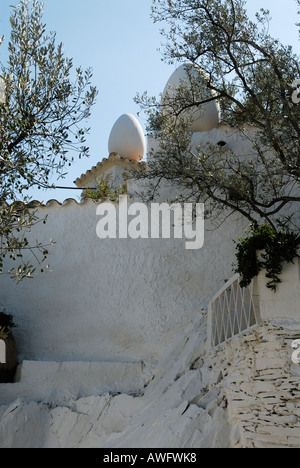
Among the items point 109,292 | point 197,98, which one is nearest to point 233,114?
point 197,98

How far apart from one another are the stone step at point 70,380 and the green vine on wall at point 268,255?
3274 mm

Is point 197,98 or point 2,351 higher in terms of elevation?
point 197,98

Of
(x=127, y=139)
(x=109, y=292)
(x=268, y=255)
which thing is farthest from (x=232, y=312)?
(x=127, y=139)

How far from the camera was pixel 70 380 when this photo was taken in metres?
9.43

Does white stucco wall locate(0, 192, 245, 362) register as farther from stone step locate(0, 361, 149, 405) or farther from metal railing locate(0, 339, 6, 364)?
metal railing locate(0, 339, 6, 364)

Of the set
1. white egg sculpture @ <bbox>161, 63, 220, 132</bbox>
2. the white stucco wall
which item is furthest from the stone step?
white egg sculpture @ <bbox>161, 63, 220, 132</bbox>

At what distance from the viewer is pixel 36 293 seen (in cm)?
1062

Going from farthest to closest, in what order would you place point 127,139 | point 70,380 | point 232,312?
point 127,139 < point 70,380 < point 232,312

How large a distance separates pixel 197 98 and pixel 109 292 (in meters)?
4.21

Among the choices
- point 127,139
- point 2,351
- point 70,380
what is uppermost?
point 127,139

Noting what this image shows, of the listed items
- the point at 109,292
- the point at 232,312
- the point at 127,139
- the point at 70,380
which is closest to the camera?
the point at 232,312

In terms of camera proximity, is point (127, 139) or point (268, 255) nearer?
point (268, 255)

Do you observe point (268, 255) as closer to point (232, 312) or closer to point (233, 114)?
point (232, 312)
